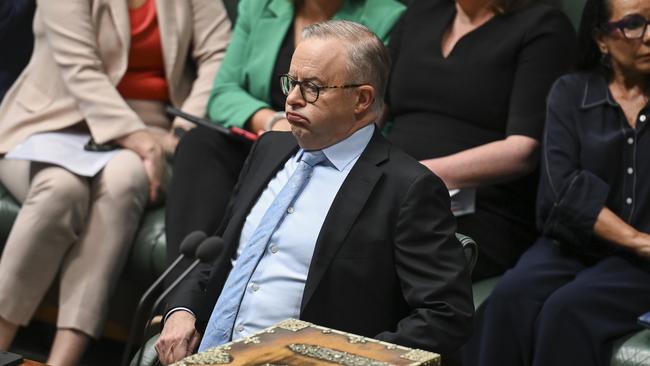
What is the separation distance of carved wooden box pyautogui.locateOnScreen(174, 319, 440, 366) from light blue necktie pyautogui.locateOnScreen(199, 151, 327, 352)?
393mm

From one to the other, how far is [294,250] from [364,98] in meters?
0.34

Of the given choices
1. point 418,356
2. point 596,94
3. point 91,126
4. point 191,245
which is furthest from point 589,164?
point 91,126

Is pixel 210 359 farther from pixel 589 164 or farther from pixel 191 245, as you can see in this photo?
pixel 589 164

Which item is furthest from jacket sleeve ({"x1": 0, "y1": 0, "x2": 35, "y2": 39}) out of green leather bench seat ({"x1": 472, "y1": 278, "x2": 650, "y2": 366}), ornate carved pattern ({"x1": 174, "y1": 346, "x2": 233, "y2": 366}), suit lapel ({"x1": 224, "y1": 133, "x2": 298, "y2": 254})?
ornate carved pattern ({"x1": 174, "y1": 346, "x2": 233, "y2": 366})

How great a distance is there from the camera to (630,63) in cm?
305

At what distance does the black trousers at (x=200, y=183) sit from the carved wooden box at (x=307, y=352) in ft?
4.49

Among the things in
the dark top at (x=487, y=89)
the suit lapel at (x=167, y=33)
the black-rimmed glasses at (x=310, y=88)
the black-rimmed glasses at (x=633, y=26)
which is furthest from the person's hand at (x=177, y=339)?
the suit lapel at (x=167, y=33)

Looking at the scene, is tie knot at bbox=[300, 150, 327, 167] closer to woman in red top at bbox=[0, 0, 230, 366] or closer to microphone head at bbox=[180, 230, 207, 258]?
microphone head at bbox=[180, 230, 207, 258]

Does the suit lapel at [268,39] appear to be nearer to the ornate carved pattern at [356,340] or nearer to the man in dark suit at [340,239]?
the man in dark suit at [340,239]

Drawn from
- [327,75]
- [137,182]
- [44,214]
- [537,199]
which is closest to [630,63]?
[537,199]

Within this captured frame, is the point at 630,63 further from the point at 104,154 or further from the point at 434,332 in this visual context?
the point at 104,154

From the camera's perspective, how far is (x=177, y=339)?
2439 mm

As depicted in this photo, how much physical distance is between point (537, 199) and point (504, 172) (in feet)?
0.39

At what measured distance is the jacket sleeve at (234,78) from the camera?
142 inches
